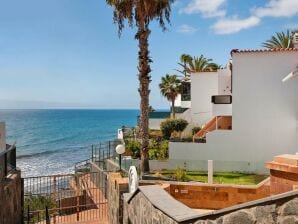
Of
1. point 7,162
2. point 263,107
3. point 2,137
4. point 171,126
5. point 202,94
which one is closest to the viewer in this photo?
point 7,162

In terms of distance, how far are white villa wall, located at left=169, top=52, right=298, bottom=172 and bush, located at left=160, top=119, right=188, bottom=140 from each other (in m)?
7.13

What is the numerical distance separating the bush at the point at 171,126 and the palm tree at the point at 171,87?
15.3m

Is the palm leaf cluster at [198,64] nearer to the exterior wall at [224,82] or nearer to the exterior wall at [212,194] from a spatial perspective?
the exterior wall at [224,82]

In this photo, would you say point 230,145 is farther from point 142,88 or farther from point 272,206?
point 272,206

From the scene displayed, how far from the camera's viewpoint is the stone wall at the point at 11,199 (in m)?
10.7

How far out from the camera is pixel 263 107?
1997cm

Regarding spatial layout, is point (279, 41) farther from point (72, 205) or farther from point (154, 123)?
point (72, 205)

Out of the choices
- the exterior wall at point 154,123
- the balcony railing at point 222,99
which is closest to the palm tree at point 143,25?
the balcony railing at point 222,99

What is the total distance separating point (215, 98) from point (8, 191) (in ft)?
49.2

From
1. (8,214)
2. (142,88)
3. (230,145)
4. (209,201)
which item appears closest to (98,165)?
(142,88)

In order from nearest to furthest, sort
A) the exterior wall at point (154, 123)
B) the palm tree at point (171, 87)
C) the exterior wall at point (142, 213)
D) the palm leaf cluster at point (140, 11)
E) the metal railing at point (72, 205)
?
the exterior wall at point (142, 213), the metal railing at point (72, 205), the palm leaf cluster at point (140, 11), the exterior wall at point (154, 123), the palm tree at point (171, 87)

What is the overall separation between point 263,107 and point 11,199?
13.6 metres

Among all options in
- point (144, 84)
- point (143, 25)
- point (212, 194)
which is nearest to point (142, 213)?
point (212, 194)

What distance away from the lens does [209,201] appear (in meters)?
10.1
